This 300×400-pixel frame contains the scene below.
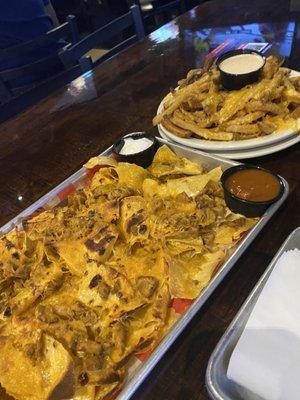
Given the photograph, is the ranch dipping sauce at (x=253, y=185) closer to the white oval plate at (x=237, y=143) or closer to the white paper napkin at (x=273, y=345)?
the white oval plate at (x=237, y=143)

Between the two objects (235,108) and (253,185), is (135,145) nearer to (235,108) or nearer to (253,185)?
(235,108)

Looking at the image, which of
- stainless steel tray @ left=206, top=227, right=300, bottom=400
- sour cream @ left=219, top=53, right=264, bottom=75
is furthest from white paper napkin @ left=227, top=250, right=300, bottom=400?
sour cream @ left=219, top=53, right=264, bottom=75

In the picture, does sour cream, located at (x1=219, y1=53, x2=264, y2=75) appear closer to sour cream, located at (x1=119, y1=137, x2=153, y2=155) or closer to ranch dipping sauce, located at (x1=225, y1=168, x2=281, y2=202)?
sour cream, located at (x1=119, y1=137, x2=153, y2=155)

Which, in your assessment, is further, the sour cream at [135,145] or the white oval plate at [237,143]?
the sour cream at [135,145]

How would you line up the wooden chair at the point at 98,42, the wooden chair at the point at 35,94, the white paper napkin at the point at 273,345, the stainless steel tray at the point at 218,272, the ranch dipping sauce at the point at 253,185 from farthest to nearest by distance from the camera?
the wooden chair at the point at 98,42 → the wooden chair at the point at 35,94 → the ranch dipping sauce at the point at 253,185 → the stainless steel tray at the point at 218,272 → the white paper napkin at the point at 273,345

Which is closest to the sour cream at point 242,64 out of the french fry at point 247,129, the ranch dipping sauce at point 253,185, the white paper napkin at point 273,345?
the french fry at point 247,129

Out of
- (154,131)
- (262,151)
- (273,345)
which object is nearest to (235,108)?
(262,151)

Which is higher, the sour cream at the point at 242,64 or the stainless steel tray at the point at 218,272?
the sour cream at the point at 242,64

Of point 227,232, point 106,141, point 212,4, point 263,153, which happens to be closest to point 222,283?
point 227,232
